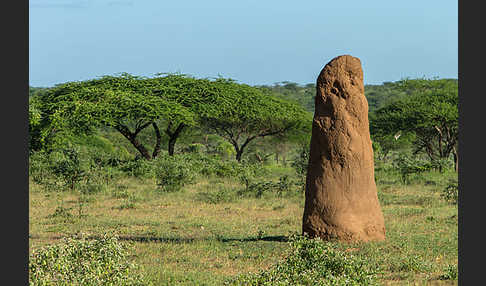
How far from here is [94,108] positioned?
22.3m

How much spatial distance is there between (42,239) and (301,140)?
22324 millimetres

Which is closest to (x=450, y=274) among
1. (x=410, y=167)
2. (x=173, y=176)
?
(x=173, y=176)

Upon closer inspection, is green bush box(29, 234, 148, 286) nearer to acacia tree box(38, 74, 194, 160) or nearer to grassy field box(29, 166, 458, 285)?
grassy field box(29, 166, 458, 285)

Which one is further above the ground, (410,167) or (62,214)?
(410,167)

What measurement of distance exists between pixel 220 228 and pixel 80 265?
5.21 meters

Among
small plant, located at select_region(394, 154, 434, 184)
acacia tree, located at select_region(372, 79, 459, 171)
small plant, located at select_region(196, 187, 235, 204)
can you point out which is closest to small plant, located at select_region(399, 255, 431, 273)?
small plant, located at select_region(196, 187, 235, 204)

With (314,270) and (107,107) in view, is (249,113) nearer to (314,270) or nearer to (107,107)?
(107,107)

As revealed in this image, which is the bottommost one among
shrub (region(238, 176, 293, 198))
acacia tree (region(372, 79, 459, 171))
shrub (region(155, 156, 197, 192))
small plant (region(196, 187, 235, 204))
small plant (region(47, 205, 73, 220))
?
small plant (region(47, 205, 73, 220))

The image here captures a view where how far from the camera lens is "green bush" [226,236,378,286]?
6.20m

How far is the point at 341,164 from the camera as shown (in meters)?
9.15

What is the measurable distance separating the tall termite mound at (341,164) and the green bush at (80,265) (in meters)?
3.38

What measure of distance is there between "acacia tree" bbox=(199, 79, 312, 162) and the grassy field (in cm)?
662

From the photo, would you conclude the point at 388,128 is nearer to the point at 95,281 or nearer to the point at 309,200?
the point at 309,200

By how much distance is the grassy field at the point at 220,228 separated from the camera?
797cm
